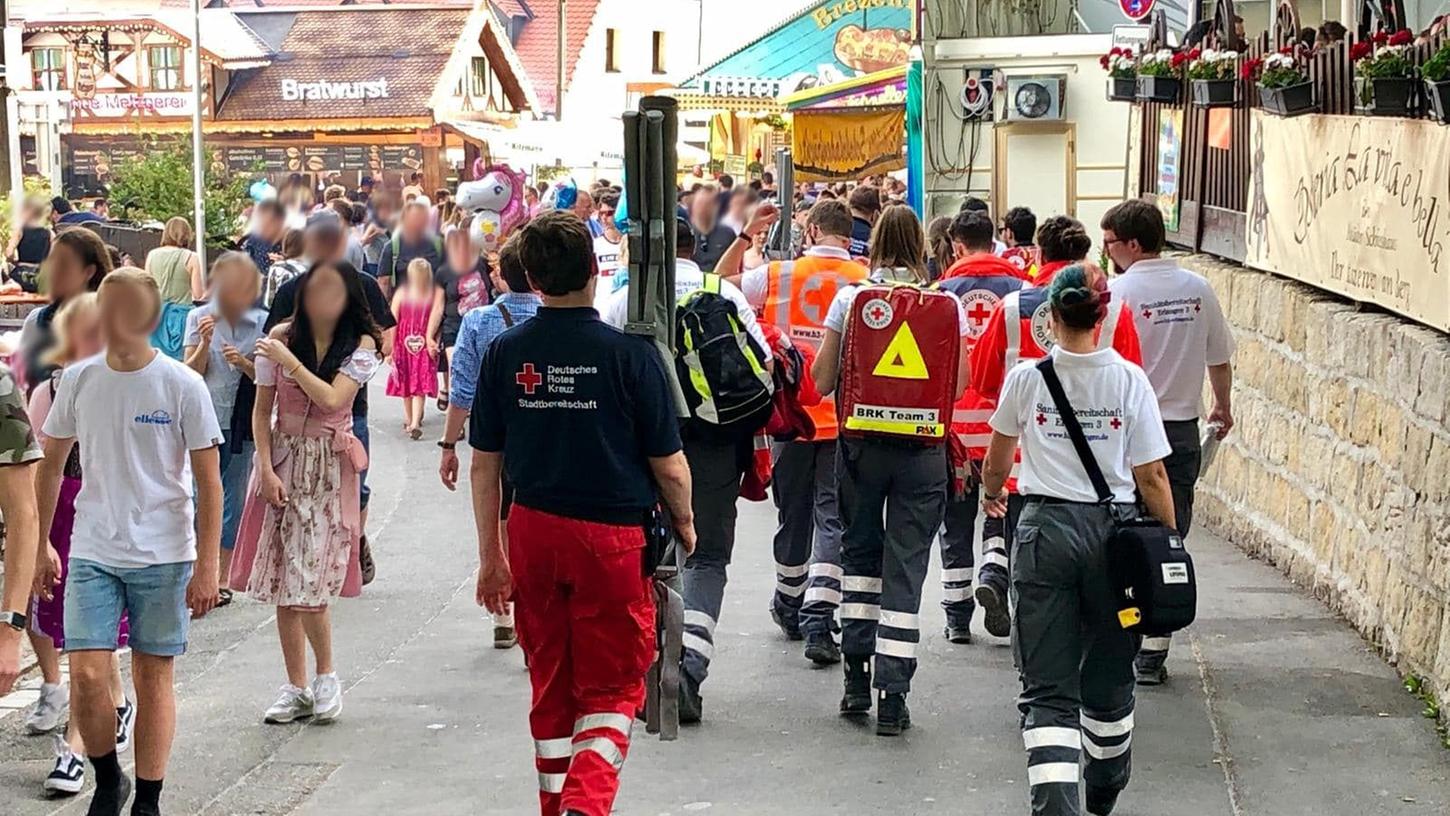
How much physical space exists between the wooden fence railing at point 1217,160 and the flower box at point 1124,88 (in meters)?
0.22

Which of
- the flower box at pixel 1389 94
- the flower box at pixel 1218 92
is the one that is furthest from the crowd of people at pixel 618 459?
the flower box at pixel 1218 92

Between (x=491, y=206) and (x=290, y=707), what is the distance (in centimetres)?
949

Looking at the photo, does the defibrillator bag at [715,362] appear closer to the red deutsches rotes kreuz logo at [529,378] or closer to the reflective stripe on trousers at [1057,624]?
the reflective stripe on trousers at [1057,624]

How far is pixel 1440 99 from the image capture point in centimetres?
764

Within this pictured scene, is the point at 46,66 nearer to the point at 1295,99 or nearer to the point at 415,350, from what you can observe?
the point at 415,350

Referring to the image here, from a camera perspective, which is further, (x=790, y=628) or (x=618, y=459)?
(x=790, y=628)

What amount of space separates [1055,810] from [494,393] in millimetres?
1979

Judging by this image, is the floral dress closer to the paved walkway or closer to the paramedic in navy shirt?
the paved walkway

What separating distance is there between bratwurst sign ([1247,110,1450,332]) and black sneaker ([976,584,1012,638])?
2019mm

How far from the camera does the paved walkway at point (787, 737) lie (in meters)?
6.74

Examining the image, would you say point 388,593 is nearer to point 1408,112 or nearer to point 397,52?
point 1408,112

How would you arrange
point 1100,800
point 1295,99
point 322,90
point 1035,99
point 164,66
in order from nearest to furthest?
point 1100,800, point 1295,99, point 1035,99, point 164,66, point 322,90

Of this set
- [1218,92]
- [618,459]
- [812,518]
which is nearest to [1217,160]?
[1218,92]

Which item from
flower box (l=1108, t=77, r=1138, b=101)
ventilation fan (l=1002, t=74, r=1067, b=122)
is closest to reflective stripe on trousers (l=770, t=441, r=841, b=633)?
flower box (l=1108, t=77, r=1138, b=101)
